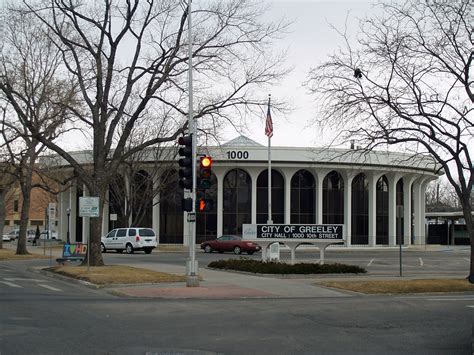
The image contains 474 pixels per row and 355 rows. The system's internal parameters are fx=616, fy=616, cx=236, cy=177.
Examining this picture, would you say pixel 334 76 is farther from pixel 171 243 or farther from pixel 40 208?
pixel 40 208

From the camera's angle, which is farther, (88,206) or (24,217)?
(24,217)

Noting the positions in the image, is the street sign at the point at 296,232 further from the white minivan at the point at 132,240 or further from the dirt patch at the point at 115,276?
the white minivan at the point at 132,240

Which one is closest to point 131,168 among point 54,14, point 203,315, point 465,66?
point 54,14

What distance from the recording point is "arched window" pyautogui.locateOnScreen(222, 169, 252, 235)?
57625 millimetres

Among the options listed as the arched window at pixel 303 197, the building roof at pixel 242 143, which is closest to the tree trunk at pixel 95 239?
the building roof at pixel 242 143

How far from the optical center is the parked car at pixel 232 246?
4453 centimetres

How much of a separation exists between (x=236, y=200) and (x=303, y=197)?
6.48 metres

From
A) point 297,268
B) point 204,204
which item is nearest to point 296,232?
point 297,268

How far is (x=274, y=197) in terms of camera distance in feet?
190

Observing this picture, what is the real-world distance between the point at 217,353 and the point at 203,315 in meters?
4.36

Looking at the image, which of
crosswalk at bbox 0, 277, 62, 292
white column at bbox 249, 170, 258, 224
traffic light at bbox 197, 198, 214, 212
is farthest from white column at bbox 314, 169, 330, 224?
traffic light at bbox 197, 198, 214, 212

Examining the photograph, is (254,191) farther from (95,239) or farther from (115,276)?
(115,276)

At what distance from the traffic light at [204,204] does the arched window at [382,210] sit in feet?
148

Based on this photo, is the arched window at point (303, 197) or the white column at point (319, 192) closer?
the white column at point (319, 192)
